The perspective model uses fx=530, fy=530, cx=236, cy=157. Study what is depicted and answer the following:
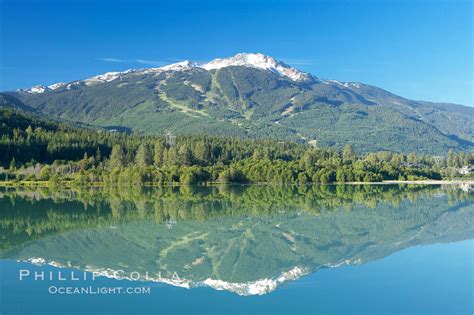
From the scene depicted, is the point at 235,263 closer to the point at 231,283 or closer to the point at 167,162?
the point at 231,283

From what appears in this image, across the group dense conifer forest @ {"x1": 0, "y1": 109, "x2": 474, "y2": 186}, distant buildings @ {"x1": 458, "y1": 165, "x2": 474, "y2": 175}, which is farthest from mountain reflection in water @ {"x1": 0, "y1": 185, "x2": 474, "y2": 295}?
distant buildings @ {"x1": 458, "y1": 165, "x2": 474, "y2": 175}

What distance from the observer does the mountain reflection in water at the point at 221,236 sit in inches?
869

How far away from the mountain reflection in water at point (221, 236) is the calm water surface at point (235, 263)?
80mm

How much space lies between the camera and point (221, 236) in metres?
31.7

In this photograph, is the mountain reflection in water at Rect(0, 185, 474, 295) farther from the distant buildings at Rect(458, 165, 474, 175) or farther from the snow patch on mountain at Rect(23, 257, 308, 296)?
the distant buildings at Rect(458, 165, 474, 175)

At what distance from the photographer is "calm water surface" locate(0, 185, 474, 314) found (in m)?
17.0

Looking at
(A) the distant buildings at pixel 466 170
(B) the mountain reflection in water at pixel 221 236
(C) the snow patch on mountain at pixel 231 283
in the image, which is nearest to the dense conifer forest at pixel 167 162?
(A) the distant buildings at pixel 466 170

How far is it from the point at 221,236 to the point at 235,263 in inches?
327

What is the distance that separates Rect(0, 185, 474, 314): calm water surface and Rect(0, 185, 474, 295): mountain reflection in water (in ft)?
0.26

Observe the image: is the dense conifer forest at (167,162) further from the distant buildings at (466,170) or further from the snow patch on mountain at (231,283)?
the snow patch on mountain at (231,283)

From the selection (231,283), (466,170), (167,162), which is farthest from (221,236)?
(466,170)

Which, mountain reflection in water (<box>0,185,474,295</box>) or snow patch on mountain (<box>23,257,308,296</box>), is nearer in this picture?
snow patch on mountain (<box>23,257,308,296</box>)

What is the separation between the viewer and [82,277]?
20.2m

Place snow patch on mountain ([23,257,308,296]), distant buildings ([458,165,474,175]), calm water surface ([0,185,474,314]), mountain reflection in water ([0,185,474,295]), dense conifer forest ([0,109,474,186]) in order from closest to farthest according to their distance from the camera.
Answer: calm water surface ([0,185,474,314]) → snow patch on mountain ([23,257,308,296]) → mountain reflection in water ([0,185,474,295]) → dense conifer forest ([0,109,474,186]) → distant buildings ([458,165,474,175])
